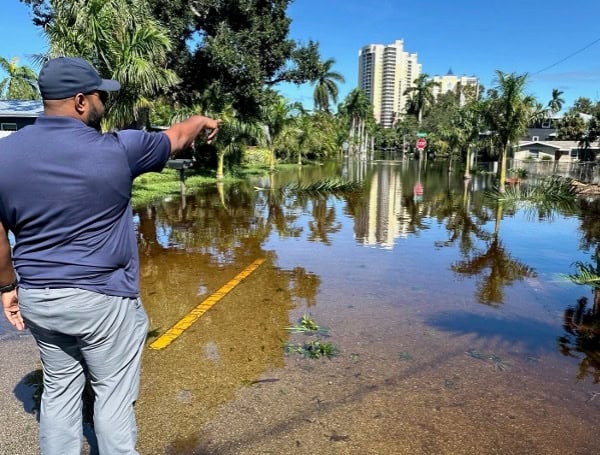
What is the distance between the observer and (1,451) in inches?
114

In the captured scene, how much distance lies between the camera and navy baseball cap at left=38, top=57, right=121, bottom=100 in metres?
2.02

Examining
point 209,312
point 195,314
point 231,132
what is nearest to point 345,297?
point 209,312

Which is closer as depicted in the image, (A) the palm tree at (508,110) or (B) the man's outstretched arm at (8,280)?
(B) the man's outstretched arm at (8,280)

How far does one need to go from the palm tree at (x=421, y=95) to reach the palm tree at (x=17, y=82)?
49.6 m

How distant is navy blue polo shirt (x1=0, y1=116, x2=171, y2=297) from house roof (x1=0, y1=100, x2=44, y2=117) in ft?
93.7

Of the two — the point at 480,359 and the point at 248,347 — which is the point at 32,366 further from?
the point at 480,359

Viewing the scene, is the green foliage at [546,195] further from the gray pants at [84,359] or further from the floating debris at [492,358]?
the gray pants at [84,359]

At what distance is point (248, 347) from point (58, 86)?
3079 mm

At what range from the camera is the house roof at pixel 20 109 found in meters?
28.1

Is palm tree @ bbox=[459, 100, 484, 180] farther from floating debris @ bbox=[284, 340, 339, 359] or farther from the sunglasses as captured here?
the sunglasses

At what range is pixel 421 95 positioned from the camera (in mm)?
71562

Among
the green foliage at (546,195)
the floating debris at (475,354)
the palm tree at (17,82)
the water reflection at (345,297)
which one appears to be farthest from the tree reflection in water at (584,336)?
the palm tree at (17,82)

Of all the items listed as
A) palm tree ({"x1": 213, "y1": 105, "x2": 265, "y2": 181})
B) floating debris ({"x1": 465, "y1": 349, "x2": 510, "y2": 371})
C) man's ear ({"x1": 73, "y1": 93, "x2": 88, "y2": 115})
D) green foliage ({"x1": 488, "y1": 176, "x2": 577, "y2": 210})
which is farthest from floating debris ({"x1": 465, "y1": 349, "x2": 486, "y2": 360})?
palm tree ({"x1": 213, "y1": 105, "x2": 265, "y2": 181})

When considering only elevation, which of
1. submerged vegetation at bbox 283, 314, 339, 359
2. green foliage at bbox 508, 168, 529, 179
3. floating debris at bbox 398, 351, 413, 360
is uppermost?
green foliage at bbox 508, 168, 529, 179
